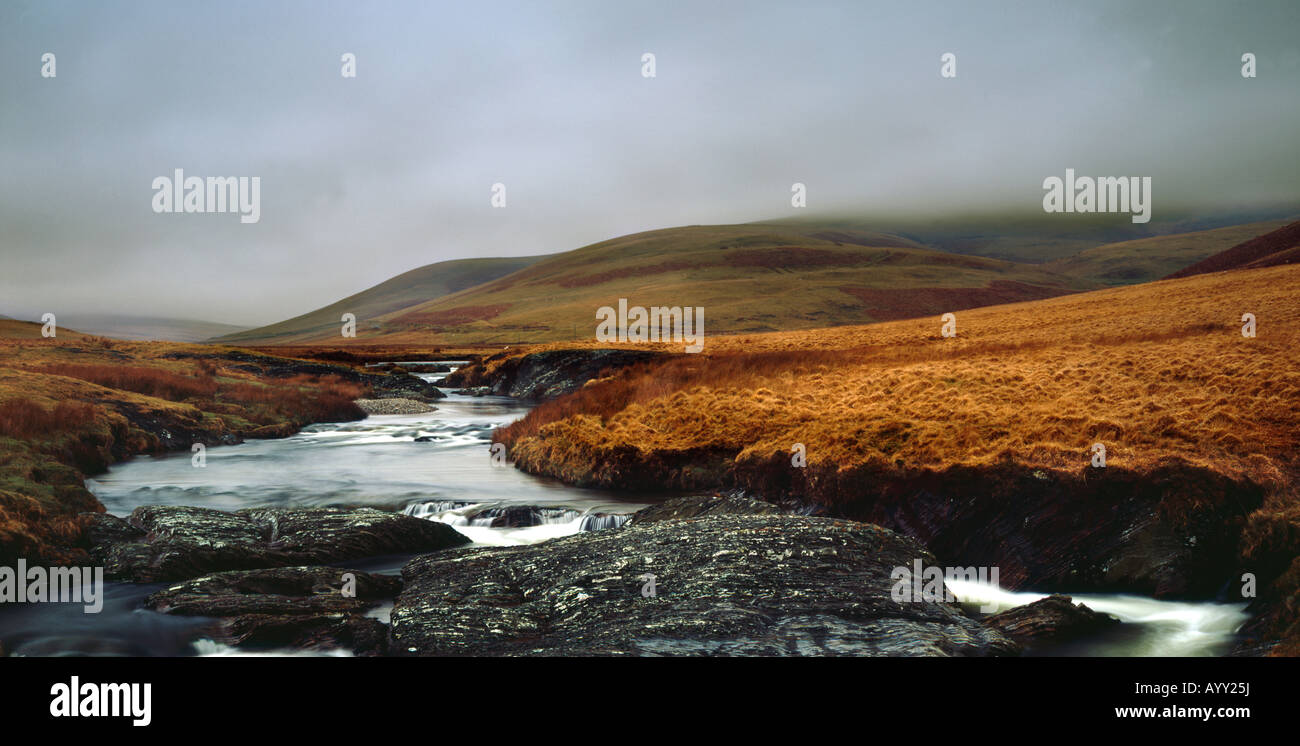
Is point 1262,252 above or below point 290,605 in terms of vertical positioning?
above

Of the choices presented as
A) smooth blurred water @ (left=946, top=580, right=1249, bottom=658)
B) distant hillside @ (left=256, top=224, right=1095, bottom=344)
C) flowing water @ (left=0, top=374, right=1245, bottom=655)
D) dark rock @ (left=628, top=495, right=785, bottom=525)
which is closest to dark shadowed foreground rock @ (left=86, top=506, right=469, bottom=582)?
flowing water @ (left=0, top=374, right=1245, bottom=655)

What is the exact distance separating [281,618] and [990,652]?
30.6 feet

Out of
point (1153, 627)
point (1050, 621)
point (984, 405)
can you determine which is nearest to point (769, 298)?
point (984, 405)

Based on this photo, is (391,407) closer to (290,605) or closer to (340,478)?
(340,478)

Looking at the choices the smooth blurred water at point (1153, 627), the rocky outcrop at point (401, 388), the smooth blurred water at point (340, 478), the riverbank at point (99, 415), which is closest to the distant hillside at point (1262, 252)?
the rocky outcrop at point (401, 388)

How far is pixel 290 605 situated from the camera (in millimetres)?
11406

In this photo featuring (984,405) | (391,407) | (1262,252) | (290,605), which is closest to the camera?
(290,605)

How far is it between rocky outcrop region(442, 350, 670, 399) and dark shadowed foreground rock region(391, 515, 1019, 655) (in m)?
35.6

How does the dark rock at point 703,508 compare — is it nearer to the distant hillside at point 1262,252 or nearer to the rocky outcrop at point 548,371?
the rocky outcrop at point 548,371

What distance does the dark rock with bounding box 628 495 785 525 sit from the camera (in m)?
15.4

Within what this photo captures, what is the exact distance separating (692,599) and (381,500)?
13.8 m

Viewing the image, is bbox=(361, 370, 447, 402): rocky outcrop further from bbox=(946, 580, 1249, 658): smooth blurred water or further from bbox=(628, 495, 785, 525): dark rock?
bbox=(946, 580, 1249, 658): smooth blurred water

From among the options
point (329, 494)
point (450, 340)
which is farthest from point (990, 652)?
point (450, 340)
